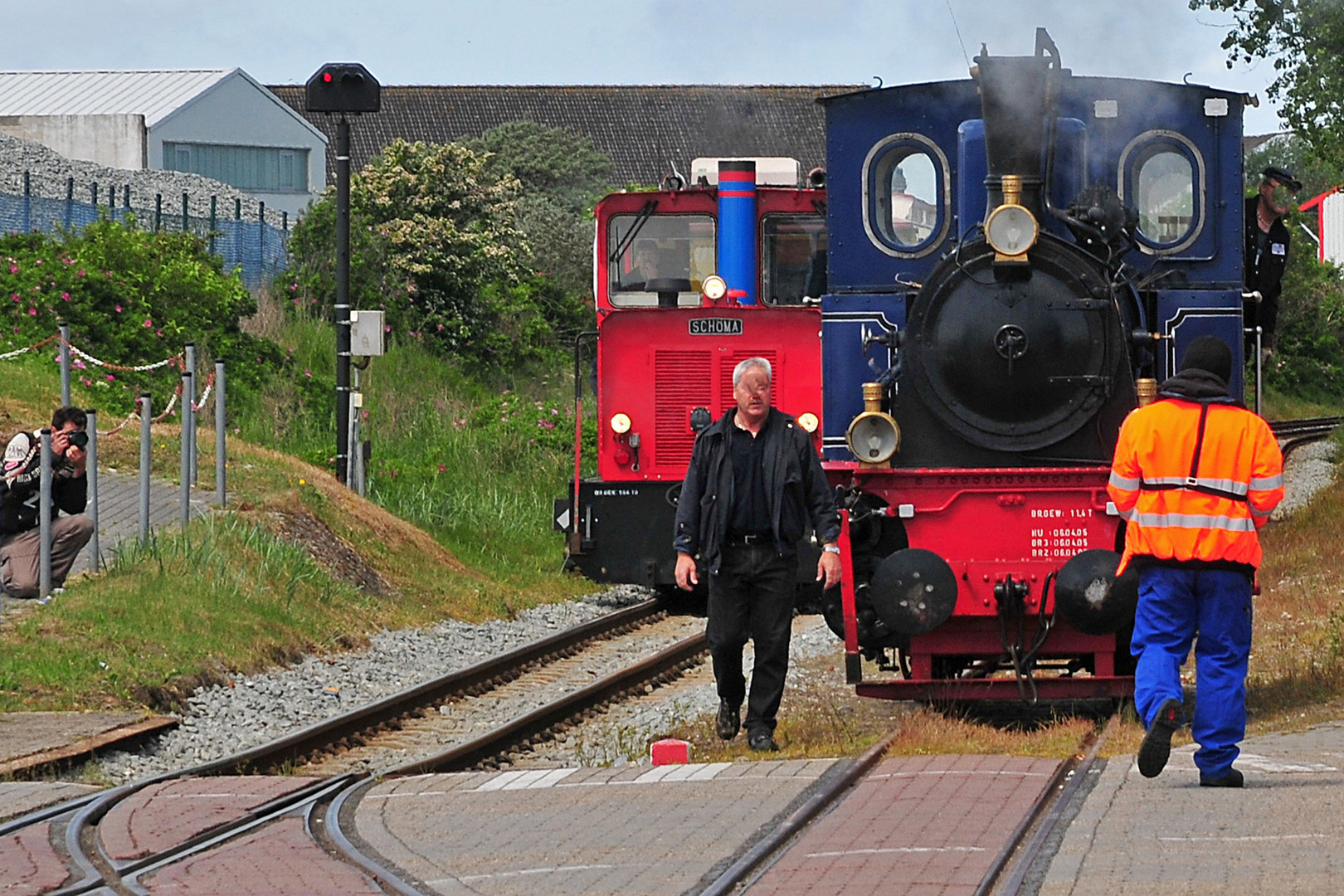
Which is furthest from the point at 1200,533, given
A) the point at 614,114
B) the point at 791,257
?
the point at 614,114

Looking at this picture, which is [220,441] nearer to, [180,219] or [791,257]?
[791,257]

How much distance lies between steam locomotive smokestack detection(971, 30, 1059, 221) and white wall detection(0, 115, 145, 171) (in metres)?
39.4

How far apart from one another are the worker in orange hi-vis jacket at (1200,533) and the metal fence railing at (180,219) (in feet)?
70.1

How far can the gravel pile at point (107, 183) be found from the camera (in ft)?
111

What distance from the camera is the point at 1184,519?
7.55 meters

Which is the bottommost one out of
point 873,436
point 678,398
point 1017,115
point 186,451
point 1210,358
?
point 186,451

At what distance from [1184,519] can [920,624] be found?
2145 millimetres

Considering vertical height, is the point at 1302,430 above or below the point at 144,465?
below

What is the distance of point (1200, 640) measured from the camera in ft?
24.9

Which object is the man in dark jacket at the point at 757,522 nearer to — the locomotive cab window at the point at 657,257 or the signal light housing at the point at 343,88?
the locomotive cab window at the point at 657,257

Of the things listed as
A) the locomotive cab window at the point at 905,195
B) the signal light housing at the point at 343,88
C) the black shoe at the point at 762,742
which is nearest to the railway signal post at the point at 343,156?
the signal light housing at the point at 343,88

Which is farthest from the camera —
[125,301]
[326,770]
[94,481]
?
[125,301]

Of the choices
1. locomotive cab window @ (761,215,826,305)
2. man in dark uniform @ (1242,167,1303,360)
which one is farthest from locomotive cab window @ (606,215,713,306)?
man in dark uniform @ (1242,167,1303,360)

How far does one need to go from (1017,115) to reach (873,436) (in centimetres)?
Result: 176
